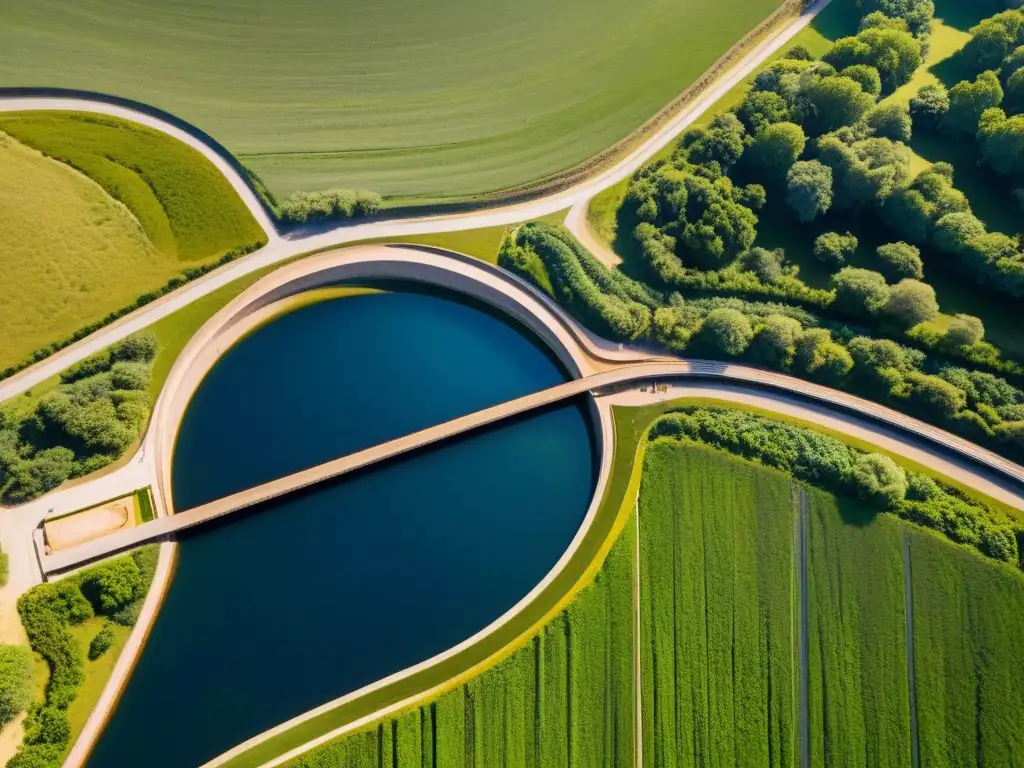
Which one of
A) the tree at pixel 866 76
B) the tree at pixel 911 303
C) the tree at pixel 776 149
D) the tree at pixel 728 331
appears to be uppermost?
the tree at pixel 866 76

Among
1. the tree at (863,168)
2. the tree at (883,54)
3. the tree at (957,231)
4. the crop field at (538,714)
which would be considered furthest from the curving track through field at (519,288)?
the tree at (883,54)

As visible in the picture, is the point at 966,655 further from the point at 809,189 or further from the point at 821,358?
the point at 809,189

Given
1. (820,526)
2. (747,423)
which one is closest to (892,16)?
(747,423)

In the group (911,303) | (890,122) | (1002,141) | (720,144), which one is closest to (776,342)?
(911,303)

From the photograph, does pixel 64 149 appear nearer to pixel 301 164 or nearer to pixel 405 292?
pixel 301 164

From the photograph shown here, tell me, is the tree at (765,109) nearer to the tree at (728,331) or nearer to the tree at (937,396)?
the tree at (728,331)
